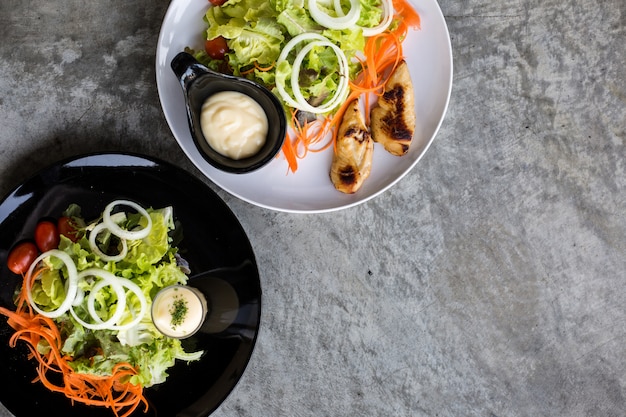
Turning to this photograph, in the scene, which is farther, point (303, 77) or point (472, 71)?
point (472, 71)

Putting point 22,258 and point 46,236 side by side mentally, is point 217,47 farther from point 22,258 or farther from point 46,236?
point 22,258

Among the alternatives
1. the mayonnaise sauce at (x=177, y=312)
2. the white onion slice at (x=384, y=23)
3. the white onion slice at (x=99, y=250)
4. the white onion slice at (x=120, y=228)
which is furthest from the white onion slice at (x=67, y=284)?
the white onion slice at (x=384, y=23)

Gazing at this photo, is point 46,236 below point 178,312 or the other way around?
the other way around

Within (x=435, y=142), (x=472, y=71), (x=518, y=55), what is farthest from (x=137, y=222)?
(x=518, y=55)

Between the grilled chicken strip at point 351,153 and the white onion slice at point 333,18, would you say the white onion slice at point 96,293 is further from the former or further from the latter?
the white onion slice at point 333,18

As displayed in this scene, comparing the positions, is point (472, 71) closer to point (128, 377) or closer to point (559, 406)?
point (559, 406)

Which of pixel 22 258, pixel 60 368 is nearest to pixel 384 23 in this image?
pixel 22 258
